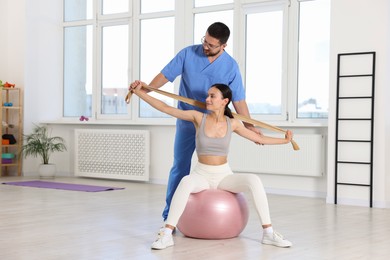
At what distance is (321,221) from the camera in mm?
4734

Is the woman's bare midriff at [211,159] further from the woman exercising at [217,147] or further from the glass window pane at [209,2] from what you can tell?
the glass window pane at [209,2]

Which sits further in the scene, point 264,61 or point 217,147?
point 264,61

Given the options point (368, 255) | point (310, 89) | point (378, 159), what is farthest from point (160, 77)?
point (310, 89)

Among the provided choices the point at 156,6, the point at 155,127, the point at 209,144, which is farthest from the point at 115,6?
the point at 209,144

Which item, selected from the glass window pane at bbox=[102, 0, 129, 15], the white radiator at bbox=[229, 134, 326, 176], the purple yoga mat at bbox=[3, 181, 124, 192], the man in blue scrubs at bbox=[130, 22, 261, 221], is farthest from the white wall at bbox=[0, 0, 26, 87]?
the man in blue scrubs at bbox=[130, 22, 261, 221]

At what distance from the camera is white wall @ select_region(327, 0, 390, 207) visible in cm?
570

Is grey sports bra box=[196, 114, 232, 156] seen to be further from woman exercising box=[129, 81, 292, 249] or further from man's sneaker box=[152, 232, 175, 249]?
man's sneaker box=[152, 232, 175, 249]

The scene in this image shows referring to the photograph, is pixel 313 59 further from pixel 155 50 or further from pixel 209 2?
pixel 155 50

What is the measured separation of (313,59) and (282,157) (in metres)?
1.10

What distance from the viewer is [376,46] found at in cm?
574

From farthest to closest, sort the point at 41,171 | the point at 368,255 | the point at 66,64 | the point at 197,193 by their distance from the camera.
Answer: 1. the point at 66,64
2. the point at 41,171
3. the point at 197,193
4. the point at 368,255

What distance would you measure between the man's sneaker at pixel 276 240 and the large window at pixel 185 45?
10.3ft

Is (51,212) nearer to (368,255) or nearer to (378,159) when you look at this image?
(368,255)

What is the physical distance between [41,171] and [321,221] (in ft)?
14.9
